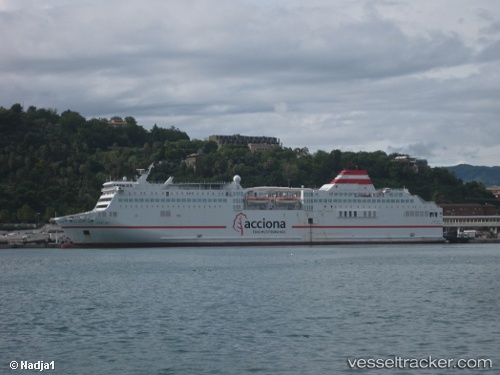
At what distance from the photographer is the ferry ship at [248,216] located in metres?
75.5

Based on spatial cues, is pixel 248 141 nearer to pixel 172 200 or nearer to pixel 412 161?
pixel 412 161

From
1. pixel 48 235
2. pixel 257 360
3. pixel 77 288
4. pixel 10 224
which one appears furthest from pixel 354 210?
pixel 257 360

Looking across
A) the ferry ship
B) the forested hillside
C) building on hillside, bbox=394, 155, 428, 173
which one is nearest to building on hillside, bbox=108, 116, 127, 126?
the forested hillside

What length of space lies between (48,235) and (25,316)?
197 ft

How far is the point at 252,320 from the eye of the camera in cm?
2781

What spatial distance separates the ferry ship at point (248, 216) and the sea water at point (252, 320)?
26.3 meters

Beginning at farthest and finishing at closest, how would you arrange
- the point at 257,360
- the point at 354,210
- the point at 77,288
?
the point at 354,210 < the point at 77,288 < the point at 257,360

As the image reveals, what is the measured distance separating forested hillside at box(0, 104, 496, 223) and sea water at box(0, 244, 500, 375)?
5690 centimetres

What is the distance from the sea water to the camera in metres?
21.5

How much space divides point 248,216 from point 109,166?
45.8 meters

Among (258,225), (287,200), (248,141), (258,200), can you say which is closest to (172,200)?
(258,225)

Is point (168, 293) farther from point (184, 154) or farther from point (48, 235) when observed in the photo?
point (184, 154)

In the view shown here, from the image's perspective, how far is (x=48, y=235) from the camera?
3482 inches

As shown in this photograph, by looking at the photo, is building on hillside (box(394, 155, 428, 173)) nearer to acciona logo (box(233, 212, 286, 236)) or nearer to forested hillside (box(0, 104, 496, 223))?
forested hillside (box(0, 104, 496, 223))
